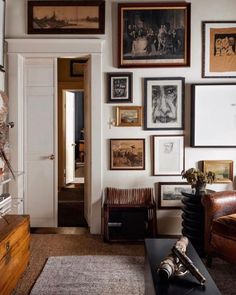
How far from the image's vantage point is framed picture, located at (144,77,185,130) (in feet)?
12.6

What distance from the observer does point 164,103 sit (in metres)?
3.86

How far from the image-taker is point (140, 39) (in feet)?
12.6

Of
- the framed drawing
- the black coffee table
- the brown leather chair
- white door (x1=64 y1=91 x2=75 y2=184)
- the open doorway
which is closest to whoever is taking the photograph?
the black coffee table

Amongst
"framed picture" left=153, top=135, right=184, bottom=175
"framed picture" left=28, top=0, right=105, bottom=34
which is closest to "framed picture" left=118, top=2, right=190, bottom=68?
"framed picture" left=28, top=0, right=105, bottom=34

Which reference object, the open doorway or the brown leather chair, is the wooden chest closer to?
the brown leather chair

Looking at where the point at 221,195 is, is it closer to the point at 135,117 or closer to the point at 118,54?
the point at 135,117

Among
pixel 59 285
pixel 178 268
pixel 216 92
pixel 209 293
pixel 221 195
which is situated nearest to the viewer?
pixel 209 293

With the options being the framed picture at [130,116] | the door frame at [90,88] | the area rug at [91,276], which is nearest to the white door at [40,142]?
the door frame at [90,88]

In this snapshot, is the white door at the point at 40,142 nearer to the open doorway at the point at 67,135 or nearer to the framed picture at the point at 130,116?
the framed picture at the point at 130,116

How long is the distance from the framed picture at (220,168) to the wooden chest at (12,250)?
89.3 inches

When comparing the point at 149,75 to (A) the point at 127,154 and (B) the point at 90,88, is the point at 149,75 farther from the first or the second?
(A) the point at 127,154

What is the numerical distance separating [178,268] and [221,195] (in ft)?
4.51

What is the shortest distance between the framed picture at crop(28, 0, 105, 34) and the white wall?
3.3 inches

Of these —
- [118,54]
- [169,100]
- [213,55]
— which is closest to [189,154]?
[169,100]
